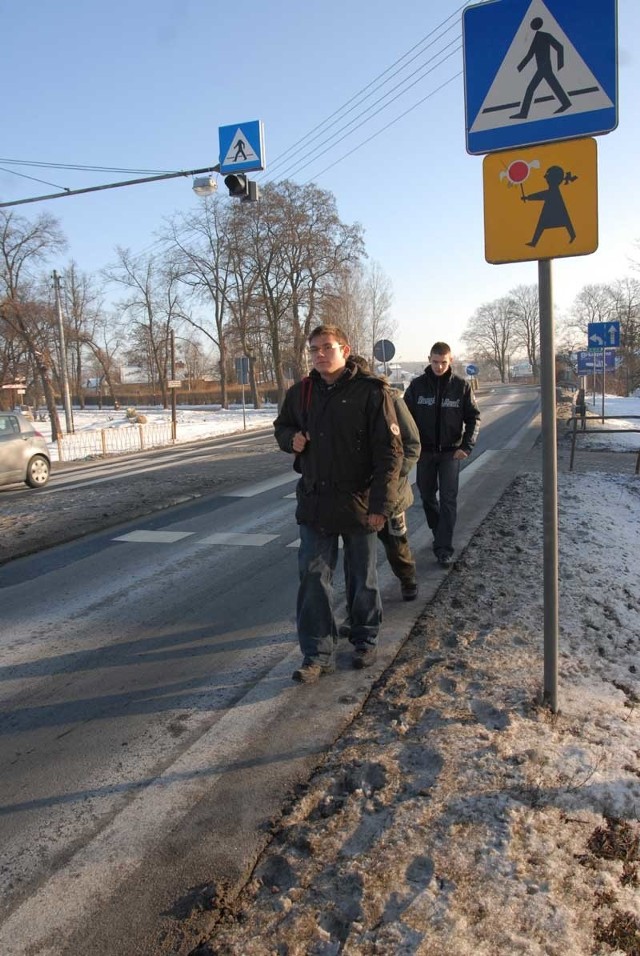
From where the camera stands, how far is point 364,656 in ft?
13.4

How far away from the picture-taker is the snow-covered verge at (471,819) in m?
2.04

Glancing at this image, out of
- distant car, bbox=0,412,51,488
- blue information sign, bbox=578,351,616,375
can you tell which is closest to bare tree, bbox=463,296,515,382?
blue information sign, bbox=578,351,616,375

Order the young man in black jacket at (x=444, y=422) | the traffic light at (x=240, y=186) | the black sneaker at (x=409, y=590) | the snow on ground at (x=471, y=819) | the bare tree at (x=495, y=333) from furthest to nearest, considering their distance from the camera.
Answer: the bare tree at (x=495, y=333) → the traffic light at (x=240, y=186) → the young man in black jacket at (x=444, y=422) → the black sneaker at (x=409, y=590) → the snow on ground at (x=471, y=819)

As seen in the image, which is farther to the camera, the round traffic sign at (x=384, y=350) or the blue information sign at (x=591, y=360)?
the blue information sign at (x=591, y=360)

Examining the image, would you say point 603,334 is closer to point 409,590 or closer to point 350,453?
point 409,590

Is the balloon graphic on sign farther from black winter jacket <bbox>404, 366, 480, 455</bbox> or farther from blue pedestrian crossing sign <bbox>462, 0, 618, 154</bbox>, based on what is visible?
black winter jacket <bbox>404, 366, 480, 455</bbox>

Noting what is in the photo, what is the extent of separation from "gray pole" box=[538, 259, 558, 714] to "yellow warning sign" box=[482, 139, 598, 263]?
12 cm

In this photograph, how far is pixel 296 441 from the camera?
4.00 metres

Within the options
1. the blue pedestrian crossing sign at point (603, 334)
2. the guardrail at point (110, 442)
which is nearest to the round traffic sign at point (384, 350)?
the blue pedestrian crossing sign at point (603, 334)

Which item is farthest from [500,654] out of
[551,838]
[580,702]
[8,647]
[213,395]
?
[213,395]

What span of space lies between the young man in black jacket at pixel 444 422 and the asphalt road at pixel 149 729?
25.7 inches

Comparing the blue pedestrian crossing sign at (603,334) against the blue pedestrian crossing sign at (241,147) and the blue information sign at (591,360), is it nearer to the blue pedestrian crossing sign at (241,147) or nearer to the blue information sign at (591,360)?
the blue information sign at (591,360)

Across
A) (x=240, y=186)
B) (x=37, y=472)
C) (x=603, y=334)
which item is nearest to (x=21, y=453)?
(x=37, y=472)

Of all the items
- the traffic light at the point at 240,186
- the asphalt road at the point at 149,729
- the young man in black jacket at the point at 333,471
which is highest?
the traffic light at the point at 240,186
